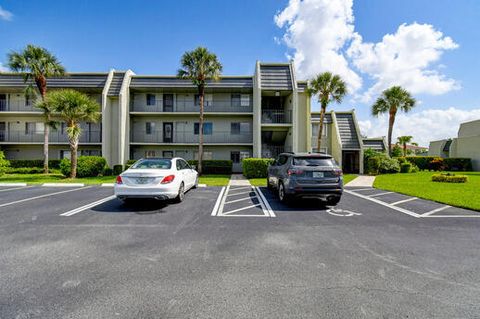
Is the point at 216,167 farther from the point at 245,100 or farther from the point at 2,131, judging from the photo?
the point at 2,131

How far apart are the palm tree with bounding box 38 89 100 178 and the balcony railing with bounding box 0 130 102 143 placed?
4998mm

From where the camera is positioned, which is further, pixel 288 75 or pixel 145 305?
pixel 288 75

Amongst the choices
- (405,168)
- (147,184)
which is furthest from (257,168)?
(405,168)

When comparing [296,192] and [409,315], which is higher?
[296,192]

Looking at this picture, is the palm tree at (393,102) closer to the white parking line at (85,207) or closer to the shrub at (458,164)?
the shrub at (458,164)

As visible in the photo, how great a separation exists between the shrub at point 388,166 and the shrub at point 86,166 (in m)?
24.5

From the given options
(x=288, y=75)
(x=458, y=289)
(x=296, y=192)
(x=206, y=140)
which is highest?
(x=288, y=75)

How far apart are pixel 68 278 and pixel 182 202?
472 cm

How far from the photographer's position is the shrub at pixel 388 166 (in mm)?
19422

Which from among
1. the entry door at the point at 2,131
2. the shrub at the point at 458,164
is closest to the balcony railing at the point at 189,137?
the entry door at the point at 2,131

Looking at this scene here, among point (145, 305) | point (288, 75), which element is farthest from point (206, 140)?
point (145, 305)

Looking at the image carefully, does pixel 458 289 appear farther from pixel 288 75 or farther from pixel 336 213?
pixel 288 75

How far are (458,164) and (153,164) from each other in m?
31.2

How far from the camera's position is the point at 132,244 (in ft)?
13.6
